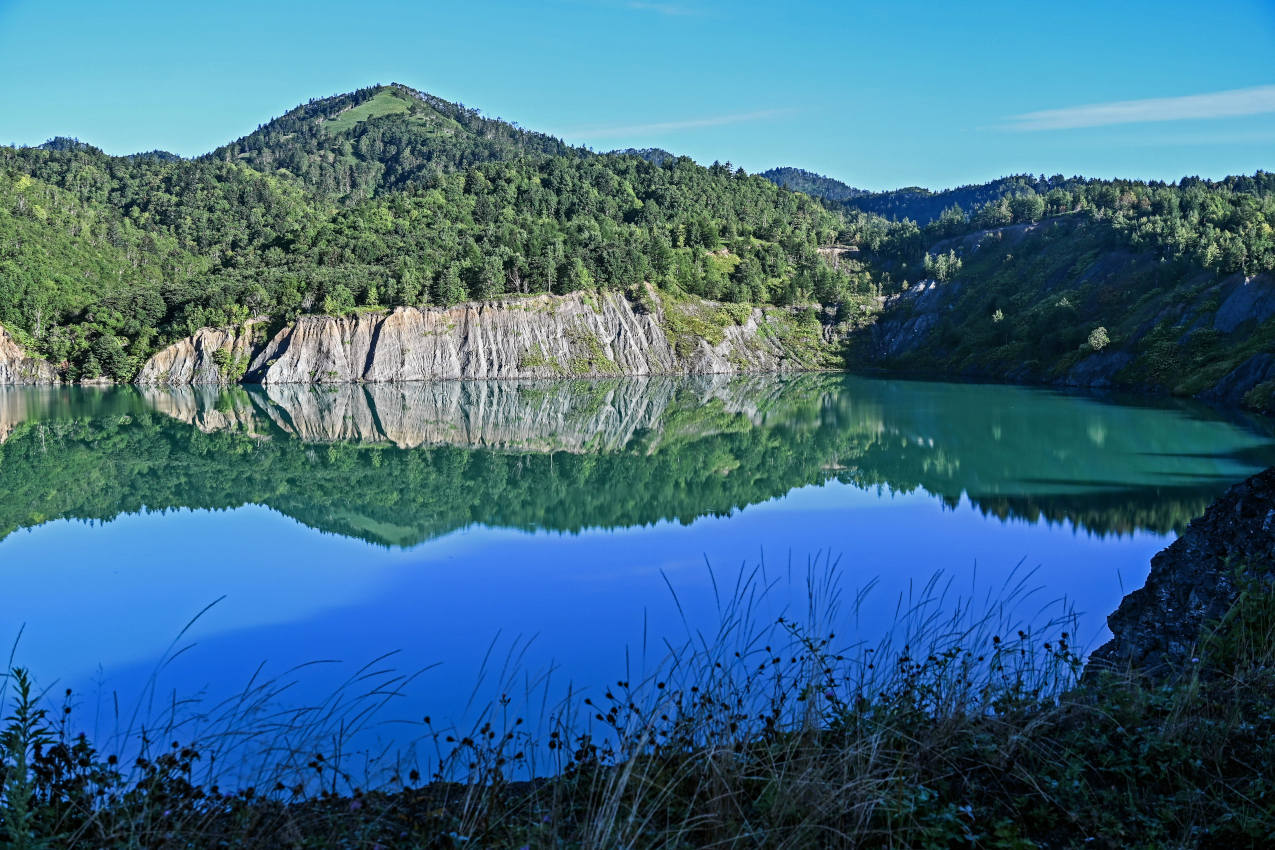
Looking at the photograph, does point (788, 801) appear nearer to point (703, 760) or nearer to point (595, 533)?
point (703, 760)

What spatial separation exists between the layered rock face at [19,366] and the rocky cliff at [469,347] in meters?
11.0

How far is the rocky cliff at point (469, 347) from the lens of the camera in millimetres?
86188

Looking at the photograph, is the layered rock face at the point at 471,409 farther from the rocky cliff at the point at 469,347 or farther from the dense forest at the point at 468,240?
the dense forest at the point at 468,240

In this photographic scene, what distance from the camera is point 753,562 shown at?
69.0 feet

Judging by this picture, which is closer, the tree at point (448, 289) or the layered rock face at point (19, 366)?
the tree at point (448, 289)

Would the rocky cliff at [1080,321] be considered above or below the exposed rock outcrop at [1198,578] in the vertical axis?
above

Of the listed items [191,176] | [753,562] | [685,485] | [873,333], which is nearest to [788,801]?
[753,562]

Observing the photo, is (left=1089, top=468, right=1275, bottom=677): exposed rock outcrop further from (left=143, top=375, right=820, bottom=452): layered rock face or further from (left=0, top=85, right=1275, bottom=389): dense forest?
(left=0, top=85, right=1275, bottom=389): dense forest

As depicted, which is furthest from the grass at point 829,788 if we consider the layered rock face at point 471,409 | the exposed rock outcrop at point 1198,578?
the layered rock face at point 471,409

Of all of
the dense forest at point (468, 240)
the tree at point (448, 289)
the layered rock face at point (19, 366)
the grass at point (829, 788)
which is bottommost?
the grass at point (829, 788)

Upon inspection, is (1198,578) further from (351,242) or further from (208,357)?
(351,242)

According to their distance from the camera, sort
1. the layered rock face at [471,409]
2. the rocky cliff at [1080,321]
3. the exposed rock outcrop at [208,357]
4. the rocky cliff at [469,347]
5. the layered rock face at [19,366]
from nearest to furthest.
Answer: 1. the layered rock face at [471,409]
2. the rocky cliff at [1080,321]
3. the rocky cliff at [469,347]
4. the exposed rock outcrop at [208,357]
5. the layered rock face at [19,366]

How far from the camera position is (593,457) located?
39.5 metres

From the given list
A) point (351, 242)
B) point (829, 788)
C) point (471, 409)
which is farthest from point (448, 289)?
point (829, 788)
